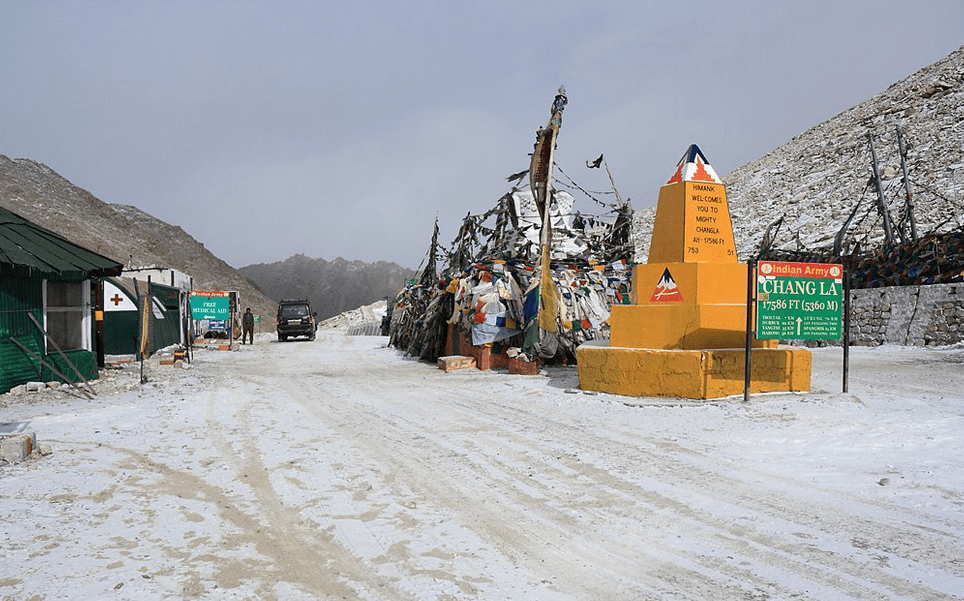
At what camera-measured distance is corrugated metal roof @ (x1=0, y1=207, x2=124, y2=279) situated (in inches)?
412

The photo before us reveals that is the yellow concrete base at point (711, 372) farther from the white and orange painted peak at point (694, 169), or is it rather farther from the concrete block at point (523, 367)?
the concrete block at point (523, 367)

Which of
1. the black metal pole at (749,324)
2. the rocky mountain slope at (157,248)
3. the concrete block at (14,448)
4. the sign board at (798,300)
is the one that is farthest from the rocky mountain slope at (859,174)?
the concrete block at (14,448)

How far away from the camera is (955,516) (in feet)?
14.7

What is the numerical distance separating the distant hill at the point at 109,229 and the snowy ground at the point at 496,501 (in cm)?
5168

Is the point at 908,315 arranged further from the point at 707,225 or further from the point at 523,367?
the point at 523,367

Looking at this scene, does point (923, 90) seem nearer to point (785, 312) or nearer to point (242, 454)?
point (785, 312)

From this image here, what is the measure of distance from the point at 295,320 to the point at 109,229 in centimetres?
4243

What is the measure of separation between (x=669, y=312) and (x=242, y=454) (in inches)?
250

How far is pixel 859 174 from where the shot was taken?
160 feet

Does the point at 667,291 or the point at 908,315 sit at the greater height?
the point at 667,291

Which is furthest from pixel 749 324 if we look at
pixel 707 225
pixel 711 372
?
pixel 707 225

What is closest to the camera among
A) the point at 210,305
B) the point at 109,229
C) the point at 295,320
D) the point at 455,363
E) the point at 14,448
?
the point at 14,448

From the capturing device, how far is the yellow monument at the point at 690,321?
9.14 meters

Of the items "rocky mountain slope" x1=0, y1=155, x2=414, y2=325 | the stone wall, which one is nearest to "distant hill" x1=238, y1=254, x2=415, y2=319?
"rocky mountain slope" x1=0, y1=155, x2=414, y2=325
